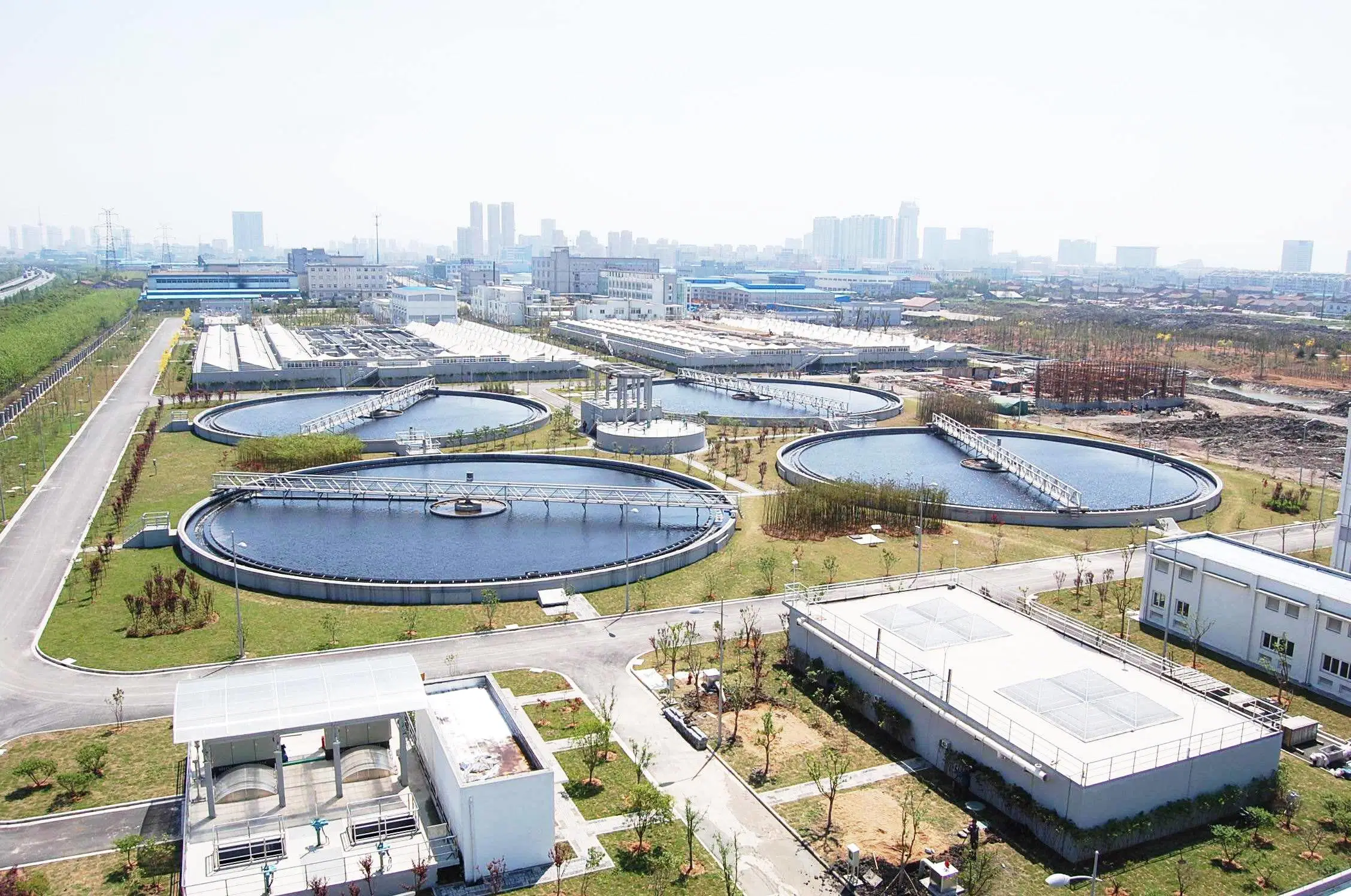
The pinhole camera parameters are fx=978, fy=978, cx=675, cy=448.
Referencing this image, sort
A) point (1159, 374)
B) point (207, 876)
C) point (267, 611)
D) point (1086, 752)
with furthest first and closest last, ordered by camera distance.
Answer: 1. point (1159, 374)
2. point (267, 611)
3. point (1086, 752)
4. point (207, 876)

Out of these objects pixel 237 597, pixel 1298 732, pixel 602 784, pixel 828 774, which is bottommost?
pixel 602 784

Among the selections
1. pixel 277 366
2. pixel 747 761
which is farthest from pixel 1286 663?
pixel 277 366

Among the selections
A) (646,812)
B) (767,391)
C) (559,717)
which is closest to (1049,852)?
(646,812)

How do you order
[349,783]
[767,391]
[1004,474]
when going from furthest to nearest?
[767,391] < [1004,474] < [349,783]

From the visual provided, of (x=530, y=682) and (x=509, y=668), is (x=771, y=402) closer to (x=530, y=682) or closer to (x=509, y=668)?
(x=509, y=668)

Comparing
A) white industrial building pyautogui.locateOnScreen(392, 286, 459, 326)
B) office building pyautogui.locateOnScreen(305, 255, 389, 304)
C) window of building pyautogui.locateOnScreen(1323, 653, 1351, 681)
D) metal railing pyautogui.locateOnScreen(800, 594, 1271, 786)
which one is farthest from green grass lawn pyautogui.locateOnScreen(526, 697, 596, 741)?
office building pyautogui.locateOnScreen(305, 255, 389, 304)

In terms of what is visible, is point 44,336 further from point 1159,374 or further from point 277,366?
point 1159,374
